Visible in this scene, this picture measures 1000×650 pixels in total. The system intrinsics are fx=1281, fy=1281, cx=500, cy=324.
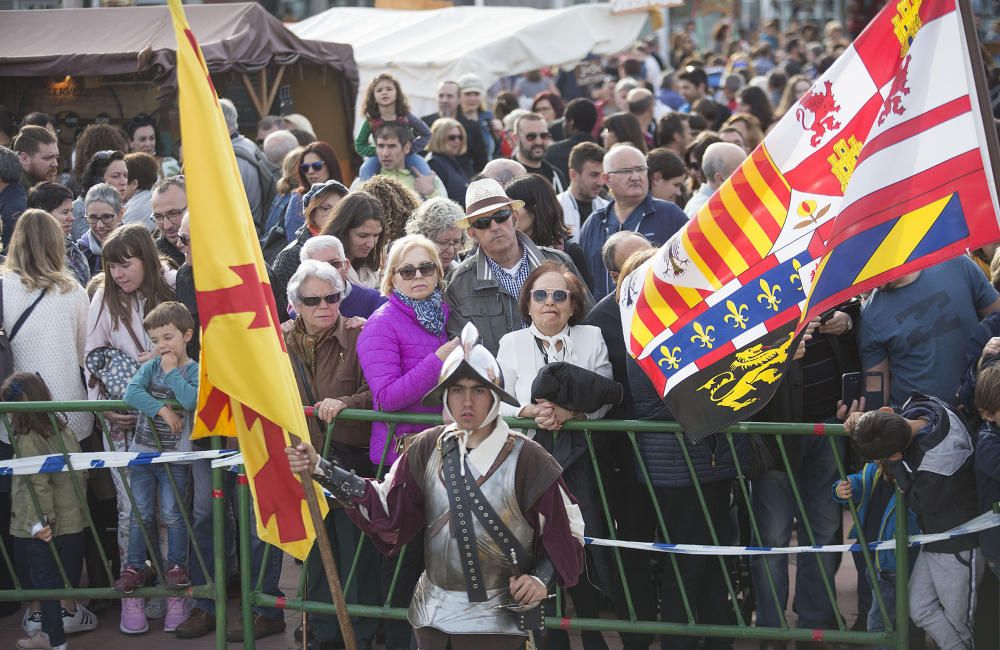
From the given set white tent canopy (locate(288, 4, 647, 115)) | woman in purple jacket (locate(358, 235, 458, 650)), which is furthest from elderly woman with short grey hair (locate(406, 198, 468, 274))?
white tent canopy (locate(288, 4, 647, 115))

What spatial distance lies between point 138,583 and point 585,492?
7.14 ft

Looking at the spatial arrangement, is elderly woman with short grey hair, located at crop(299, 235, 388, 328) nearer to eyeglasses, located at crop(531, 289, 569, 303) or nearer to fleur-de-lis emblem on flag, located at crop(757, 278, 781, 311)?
eyeglasses, located at crop(531, 289, 569, 303)

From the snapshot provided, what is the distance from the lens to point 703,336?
189 inches

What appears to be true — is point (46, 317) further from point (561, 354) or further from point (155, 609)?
point (561, 354)

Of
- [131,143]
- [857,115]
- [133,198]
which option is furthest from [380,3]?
[857,115]

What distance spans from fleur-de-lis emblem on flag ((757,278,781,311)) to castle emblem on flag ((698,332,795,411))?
0.12m

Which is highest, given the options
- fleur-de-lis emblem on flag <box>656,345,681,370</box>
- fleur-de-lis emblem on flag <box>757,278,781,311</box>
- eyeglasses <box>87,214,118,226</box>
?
eyeglasses <box>87,214,118,226</box>

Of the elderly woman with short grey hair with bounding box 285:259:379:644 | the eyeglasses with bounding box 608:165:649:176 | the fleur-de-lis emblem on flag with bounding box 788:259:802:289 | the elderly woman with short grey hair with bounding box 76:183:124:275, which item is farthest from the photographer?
the elderly woman with short grey hair with bounding box 76:183:124:275

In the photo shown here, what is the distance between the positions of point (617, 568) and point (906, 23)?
281 centimetres

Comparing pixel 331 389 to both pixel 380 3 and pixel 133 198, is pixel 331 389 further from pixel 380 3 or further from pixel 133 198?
pixel 380 3

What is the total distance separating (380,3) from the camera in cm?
2222

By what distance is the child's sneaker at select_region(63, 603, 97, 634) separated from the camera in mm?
6551

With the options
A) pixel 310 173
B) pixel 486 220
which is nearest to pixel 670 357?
pixel 486 220

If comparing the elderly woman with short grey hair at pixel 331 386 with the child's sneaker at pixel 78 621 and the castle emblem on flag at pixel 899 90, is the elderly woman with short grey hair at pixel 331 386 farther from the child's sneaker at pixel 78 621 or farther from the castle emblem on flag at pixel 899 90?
the castle emblem on flag at pixel 899 90
